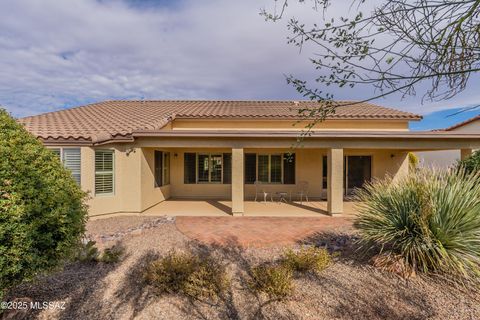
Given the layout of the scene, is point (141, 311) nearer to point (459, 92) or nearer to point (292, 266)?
point (292, 266)

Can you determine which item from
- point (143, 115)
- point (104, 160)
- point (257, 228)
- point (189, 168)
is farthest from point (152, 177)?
point (257, 228)

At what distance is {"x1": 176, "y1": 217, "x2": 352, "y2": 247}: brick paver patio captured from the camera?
25.3 feet

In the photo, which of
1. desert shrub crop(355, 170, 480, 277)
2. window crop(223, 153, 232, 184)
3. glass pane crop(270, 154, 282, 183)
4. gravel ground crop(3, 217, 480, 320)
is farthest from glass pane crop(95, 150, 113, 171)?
desert shrub crop(355, 170, 480, 277)

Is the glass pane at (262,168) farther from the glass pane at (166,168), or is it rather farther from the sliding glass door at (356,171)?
the glass pane at (166,168)

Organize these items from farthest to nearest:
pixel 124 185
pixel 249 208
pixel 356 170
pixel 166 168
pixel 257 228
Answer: pixel 356 170 → pixel 166 168 → pixel 249 208 → pixel 124 185 → pixel 257 228

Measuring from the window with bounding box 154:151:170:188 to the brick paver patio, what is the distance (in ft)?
12.3

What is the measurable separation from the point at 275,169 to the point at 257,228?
21.8 ft

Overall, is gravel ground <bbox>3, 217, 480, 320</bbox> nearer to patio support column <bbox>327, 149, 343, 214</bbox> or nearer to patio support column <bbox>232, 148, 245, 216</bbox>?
patio support column <bbox>232, 148, 245, 216</bbox>

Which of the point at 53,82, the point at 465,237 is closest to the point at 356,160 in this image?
the point at 465,237

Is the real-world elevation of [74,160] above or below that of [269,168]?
above

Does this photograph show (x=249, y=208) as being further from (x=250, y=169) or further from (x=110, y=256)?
(x=110, y=256)

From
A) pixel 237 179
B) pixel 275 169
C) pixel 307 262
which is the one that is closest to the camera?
pixel 307 262

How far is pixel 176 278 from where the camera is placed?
5.02 metres

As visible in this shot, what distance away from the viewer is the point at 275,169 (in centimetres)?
1520
